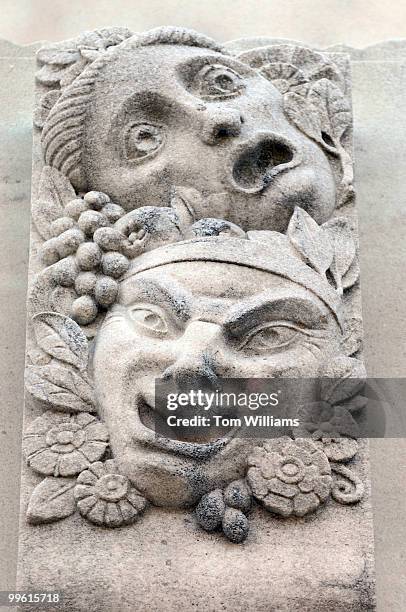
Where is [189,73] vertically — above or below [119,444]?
above

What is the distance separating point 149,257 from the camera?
11.1 feet

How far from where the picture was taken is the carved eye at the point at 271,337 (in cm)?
321

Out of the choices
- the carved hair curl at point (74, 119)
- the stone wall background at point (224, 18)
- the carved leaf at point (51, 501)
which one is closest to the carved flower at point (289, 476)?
the carved leaf at point (51, 501)

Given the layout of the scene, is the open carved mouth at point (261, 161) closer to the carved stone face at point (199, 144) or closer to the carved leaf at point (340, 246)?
the carved stone face at point (199, 144)

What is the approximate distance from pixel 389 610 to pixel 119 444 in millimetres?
886

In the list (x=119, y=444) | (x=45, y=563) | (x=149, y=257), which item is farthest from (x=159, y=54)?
(x=45, y=563)

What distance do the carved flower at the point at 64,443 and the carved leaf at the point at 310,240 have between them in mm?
783

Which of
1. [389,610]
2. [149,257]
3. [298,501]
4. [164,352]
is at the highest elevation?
[149,257]

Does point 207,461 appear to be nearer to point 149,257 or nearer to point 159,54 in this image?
point 149,257

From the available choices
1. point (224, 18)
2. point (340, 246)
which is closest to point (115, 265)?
point (340, 246)

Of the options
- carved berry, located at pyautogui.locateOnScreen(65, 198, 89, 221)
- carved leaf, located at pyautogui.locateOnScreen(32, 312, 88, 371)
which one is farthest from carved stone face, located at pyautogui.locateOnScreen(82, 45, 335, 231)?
carved leaf, located at pyautogui.locateOnScreen(32, 312, 88, 371)

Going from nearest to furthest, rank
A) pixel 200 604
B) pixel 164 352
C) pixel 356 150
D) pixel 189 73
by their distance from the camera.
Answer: pixel 200 604
pixel 164 352
pixel 189 73
pixel 356 150

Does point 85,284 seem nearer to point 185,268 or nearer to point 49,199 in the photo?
point 185,268

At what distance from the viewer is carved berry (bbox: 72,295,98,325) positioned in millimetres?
3322
